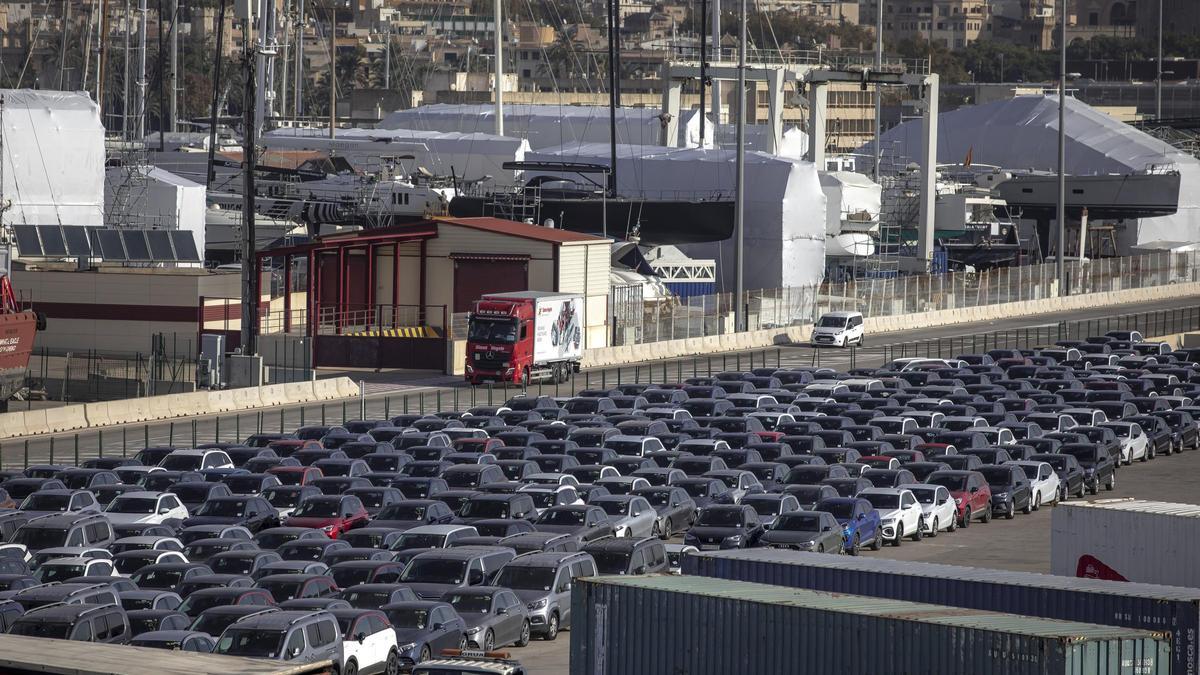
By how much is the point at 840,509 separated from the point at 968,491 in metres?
4.26

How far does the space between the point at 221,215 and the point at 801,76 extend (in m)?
28.9

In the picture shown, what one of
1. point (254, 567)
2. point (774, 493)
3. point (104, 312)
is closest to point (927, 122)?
point (104, 312)

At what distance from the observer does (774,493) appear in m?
34.4

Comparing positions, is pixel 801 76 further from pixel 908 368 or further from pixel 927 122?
pixel 908 368

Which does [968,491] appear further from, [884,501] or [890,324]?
[890,324]

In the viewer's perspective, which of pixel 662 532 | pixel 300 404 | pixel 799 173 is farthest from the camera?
pixel 799 173

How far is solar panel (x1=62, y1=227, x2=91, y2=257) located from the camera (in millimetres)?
67000

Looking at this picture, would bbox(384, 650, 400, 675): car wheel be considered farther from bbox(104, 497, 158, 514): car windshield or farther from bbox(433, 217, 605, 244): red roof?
bbox(433, 217, 605, 244): red roof

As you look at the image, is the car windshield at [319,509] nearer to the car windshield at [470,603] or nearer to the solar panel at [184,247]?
the car windshield at [470,603]

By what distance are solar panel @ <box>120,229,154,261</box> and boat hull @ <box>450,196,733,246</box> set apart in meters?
23.3

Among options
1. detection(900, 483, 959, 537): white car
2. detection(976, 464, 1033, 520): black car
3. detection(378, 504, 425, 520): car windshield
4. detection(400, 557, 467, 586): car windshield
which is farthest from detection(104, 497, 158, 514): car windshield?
detection(976, 464, 1033, 520): black car

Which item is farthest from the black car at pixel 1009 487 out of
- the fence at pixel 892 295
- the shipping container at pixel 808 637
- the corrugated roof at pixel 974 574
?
the fence at pixel 892 295

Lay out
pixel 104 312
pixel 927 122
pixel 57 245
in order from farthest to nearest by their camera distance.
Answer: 1. pixel 927 122
2. pixel 57 245
3. pixel 104 312

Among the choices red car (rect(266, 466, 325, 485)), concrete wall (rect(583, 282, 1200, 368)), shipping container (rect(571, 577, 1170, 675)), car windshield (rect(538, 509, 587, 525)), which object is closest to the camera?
shipping container (rect(571, 577, 1170, 675))
